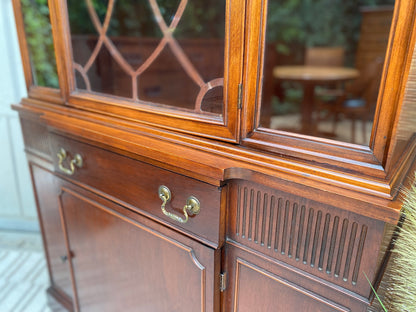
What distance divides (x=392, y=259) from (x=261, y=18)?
0.45 m

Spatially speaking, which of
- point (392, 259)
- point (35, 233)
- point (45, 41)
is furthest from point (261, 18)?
point (35, 233)

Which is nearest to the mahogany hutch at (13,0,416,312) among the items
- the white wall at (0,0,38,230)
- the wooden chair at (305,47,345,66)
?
the white wall at (0,0,38,230)

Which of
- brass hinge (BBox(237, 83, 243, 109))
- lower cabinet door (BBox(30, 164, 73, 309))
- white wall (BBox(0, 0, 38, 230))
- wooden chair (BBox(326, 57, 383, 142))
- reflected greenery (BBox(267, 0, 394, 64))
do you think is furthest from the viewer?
reflected greenery (BBox(267, 0, 394, 64))

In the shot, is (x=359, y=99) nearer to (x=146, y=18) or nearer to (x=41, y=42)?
(x=146, y=18)

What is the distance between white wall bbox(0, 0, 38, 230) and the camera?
1514 millimetres

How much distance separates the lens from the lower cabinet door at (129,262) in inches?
25.1

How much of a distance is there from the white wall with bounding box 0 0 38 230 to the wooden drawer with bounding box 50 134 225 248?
0.90 meters

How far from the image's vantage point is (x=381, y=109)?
421 millimetres

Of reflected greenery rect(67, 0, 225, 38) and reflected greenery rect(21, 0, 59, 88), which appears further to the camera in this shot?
reflected greenery rect(21, 0, 59, 88)

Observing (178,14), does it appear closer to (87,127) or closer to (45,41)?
(87,127)

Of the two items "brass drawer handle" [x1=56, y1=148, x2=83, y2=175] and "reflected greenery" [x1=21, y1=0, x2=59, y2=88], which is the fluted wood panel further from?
"reflected greenery" [x1=21, y1=0, x2=59, y2=88]

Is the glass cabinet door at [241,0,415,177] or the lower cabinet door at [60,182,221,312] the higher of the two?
the glass cabinet door at [241,0,415,177]

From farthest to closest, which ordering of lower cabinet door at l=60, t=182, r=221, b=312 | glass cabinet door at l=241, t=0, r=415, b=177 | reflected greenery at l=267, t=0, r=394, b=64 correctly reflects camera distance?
reflected greenery at l=267, t=0, r=394, b=64 → lower cabinet door at l=60, t=182, r=221, b=312 → glass cabinet door at l=241, t=0, r=415, b=177

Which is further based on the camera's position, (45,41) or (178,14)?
(45,41)
